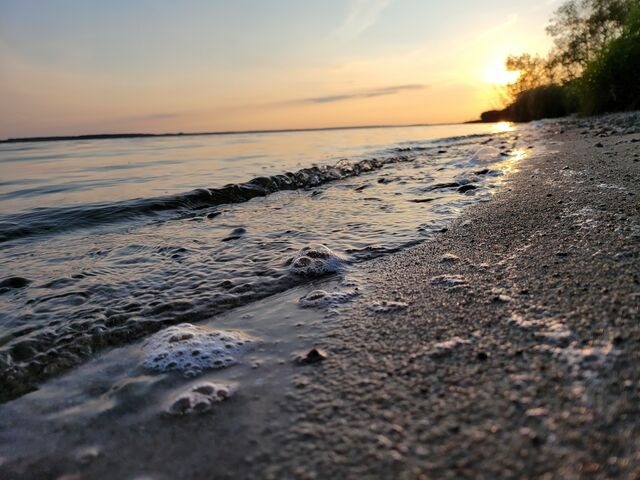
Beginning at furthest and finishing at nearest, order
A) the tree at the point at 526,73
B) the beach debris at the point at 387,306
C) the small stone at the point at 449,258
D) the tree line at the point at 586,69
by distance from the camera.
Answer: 1. the tree at the point at 526,73
2. the tree line at the point at 586,69
3. the small stone at the point at 449,258
4. the beach debris at the point at 387,306

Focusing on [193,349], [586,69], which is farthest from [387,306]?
[586,69]

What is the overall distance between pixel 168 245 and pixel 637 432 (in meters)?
4.11

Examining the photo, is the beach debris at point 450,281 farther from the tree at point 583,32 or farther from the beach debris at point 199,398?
the tree at point 583,32

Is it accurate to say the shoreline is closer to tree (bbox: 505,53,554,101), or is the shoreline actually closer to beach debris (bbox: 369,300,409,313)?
beach debris (bbox: 369,300,409,313)

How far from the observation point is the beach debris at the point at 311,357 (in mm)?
1705

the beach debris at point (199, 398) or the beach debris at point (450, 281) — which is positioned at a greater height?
the beach debris at point (450, 281)

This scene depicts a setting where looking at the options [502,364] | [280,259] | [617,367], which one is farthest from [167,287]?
[617,367]

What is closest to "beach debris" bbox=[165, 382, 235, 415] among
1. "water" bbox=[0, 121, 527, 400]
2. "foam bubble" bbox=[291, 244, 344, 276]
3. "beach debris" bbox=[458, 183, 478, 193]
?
"water" bbox=[0, 121, 527, 400]

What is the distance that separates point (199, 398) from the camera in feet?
5.13

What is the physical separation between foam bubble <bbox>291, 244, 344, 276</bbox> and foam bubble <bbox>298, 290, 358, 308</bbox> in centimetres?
44

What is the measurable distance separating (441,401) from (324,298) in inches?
47.9

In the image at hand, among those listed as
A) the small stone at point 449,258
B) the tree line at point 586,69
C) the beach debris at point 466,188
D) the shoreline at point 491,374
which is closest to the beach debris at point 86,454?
the shoreline at point 491,374

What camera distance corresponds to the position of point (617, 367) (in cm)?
127

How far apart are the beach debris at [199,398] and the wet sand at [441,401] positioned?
6 centimetres
